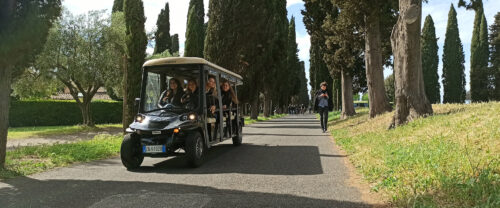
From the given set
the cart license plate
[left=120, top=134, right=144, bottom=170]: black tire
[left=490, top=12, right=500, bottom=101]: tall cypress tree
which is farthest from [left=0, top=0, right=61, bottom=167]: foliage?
[left=490, top=12, right=500, bottom=101]: tall cypress tree

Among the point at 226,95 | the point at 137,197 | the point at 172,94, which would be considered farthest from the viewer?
the point at 226,95

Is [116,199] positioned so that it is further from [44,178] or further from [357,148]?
[357,148]

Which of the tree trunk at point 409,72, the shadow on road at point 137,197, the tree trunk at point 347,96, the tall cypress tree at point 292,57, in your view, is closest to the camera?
the shadow on road at point 137,197

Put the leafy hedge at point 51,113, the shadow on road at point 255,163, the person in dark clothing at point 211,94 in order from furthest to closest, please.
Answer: the leafy hedge at point 51,113 < the person in dark clothing at point 211,94 < the shadow on road at point 255,163

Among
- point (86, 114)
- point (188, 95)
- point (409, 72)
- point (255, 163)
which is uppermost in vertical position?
point (409, 72)

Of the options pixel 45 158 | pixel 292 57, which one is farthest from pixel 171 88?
pixel 292 57

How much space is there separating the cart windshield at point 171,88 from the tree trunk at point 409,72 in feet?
22.3

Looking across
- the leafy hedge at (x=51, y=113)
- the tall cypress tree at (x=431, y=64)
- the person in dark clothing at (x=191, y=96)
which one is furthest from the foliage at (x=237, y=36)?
the tall cypress tree at (x=431, y=64)

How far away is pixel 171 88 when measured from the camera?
29.8 feet

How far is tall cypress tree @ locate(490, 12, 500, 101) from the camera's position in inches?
1813

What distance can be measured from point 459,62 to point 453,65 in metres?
1.25

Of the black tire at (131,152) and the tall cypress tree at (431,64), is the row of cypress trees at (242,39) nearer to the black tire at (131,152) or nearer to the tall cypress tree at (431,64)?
the black tire at (131,152)

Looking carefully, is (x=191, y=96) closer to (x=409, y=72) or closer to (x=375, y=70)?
(x=409, y=72)

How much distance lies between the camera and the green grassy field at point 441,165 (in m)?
4.26
